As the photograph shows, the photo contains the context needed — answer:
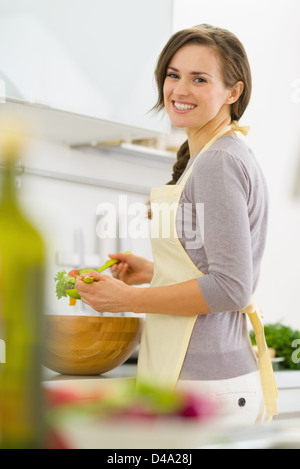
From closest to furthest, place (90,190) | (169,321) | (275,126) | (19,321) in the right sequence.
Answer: (19,321)
(169,321)
(90,190)
(275,126)

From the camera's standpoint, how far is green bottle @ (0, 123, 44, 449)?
0.26m

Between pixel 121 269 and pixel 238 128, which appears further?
pixel 121 269

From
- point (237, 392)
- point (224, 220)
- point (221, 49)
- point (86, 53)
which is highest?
point (86, 53)

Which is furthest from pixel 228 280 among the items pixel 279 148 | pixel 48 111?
pixel 279 148

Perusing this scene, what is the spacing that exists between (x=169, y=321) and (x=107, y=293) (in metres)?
0.11

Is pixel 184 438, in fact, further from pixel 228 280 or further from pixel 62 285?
pixel 62 285

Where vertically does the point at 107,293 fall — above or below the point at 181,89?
below

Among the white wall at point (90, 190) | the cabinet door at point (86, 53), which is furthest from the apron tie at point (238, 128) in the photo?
the white wall at point (90, 190)

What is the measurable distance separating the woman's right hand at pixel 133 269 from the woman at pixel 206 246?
0.64ft

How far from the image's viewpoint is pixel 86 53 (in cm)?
192

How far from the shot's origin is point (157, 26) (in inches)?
82.5

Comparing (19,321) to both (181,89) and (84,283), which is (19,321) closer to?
(84,283)

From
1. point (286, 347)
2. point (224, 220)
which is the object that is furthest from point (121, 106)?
point (224, 220)

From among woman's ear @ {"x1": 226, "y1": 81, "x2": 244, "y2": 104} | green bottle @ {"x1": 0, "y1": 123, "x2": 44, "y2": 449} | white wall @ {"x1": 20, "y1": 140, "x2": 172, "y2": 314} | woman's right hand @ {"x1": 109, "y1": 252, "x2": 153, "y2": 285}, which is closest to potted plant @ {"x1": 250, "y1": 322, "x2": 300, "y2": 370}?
white wall @ {"x1": 20, "y1": 140, "x2": 172, "y2": 314}
